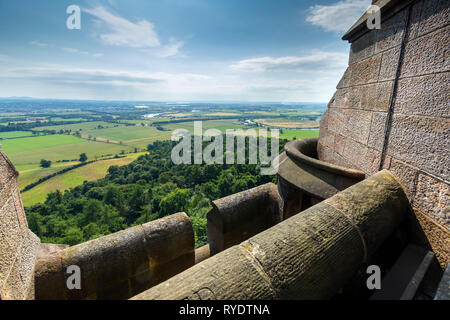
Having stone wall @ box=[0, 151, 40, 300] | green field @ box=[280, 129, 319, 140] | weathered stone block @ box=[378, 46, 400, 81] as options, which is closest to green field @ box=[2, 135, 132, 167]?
green field @ box=[280, 129, 319, 140]

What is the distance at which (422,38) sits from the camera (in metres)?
2.28

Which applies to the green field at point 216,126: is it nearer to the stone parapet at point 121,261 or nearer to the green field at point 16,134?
the green field at point 16,134

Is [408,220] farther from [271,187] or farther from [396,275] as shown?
[271,187]

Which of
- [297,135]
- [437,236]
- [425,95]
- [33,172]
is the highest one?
[425,95]

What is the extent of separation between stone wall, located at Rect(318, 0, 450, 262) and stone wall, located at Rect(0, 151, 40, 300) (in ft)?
12.8

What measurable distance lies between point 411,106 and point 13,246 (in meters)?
A: 4.34

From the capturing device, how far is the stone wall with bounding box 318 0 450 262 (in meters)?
2.03

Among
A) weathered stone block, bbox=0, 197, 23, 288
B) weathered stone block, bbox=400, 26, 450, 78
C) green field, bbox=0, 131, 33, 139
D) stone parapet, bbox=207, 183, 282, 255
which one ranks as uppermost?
weathered stone block, bbox=400, 26, 450, 78

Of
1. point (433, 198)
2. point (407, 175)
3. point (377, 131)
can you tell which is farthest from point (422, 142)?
point (377, 131)

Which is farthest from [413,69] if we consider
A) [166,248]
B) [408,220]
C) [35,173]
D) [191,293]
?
[35,173]

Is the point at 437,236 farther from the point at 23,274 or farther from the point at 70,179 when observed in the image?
the point at 70,179

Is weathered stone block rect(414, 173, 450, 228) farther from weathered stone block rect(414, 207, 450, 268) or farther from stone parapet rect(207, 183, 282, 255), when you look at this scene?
stone parapet rect(207, 183, 282, 255)

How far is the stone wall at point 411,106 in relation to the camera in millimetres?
2033

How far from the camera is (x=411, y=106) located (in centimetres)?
240
